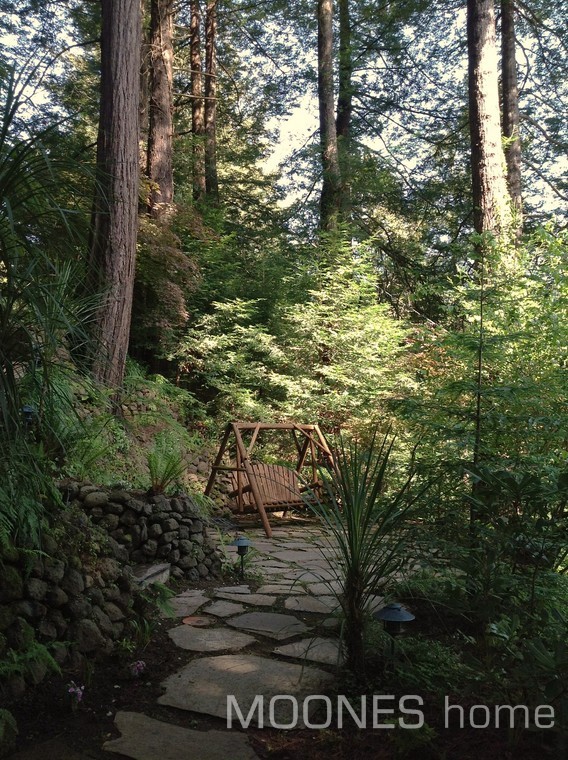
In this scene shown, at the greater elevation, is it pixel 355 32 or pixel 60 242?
pixel 355 32

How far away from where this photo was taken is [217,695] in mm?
1979

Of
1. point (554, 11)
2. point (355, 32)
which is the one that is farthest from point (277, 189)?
point (554, 11)

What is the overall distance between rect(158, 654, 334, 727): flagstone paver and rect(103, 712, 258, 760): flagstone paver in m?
0.12

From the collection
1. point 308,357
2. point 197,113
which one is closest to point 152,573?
point 308,357

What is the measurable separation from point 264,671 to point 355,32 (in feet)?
40.5

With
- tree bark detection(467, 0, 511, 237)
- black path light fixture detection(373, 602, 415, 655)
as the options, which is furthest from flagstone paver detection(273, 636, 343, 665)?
tree bark detection(467, 0, 511, 237)

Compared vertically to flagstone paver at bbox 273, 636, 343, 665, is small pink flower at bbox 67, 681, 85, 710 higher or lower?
higher

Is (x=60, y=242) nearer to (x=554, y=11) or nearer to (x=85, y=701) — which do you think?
(x=85, y=701)

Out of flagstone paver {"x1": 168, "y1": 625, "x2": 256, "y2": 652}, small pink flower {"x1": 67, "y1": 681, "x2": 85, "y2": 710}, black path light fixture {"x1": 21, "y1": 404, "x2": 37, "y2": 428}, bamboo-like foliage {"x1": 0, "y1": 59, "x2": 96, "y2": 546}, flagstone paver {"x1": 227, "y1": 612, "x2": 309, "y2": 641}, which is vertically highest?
bamboo-like foliage {"x1": 0, "y1": 59, "x2": 96, "y2": 546}

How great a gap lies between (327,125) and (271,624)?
361 inches

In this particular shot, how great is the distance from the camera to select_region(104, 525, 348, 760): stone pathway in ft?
5.56

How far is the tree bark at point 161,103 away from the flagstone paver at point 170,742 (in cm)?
773

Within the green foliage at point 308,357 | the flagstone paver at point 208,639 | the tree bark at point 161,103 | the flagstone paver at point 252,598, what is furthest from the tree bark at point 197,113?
the flagstone paver at point 208,639

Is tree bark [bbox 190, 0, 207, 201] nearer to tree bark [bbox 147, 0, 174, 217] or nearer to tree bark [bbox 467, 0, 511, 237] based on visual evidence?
tree bark [bbox 147, 0, 174, 217]
